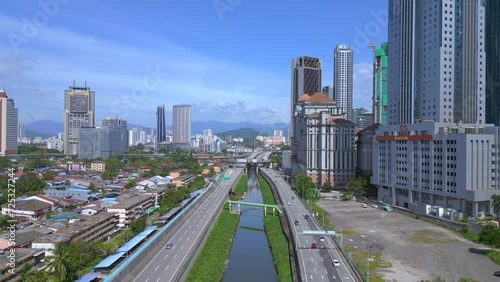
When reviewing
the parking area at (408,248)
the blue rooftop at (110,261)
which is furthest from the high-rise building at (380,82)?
the blue rooftop at (110,261)

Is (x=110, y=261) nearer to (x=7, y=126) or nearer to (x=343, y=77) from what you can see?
(x=7, y=126)

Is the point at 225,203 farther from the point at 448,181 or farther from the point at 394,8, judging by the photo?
the point at 394,8

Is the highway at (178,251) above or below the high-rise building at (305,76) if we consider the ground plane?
below

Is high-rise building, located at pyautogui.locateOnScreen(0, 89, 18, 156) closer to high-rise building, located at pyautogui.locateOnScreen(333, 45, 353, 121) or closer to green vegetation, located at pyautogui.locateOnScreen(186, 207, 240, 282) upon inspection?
green vegetation, located at pyautogui.locateOnScreen(186, 207, 240, 282)

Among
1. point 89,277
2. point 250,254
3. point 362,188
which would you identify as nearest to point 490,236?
point 250,254

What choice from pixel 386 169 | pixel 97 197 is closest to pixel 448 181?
pixel 386 169

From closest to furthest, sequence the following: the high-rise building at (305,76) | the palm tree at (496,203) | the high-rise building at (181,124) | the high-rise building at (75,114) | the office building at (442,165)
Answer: the palm tree at (496,203) → the office building at (442,165) → the high-rise building at (75,114) → the high-rise building at (305,76) → the high-rise building at (181,124)

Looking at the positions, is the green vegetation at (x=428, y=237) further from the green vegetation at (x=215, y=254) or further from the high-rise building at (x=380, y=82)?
the high-rise building at (x=380, y=82)

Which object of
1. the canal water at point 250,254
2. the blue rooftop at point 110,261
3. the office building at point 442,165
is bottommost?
the canal water at point 250,254
